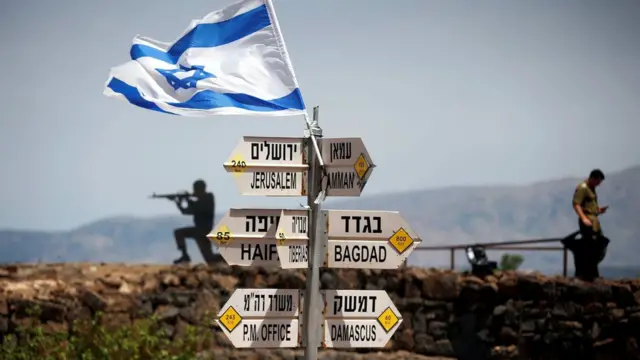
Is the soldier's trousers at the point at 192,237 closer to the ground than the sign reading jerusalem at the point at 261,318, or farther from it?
farther from it

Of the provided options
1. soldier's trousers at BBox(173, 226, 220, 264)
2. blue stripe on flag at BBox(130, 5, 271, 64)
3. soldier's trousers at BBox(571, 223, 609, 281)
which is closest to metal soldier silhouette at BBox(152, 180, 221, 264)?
soldier's trousers at BBox(173, 226, 220, 264)

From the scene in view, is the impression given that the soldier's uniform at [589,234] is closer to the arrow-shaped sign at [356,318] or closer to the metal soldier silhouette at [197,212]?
the metal soldier silhouette at [197,212]

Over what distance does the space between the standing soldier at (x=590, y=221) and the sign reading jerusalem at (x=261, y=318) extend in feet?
26.5

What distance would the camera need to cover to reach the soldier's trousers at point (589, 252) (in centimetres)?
1856

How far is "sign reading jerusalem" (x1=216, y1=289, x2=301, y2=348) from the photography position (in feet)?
35.9

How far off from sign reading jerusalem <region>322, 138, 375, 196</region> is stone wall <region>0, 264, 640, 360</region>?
27.2 feet

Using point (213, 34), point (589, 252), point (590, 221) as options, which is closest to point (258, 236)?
point (213, 34)

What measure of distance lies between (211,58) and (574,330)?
28.8 feet

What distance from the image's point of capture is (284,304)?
1104 centimetres

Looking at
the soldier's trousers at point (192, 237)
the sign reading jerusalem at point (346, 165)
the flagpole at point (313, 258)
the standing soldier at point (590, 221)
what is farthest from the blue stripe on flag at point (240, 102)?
the soldier's trousers at point (192, 237)

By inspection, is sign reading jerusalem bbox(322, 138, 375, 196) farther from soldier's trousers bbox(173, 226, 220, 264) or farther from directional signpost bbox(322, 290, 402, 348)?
soldier's trousers bbox(173, 226, 220, 264)

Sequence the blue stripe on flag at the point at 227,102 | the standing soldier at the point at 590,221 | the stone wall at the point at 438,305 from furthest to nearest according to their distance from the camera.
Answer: the stone wall at the point at 438,305, the standing soldier at the point at 590,221, the blue stripe on flag at the point at 227,102

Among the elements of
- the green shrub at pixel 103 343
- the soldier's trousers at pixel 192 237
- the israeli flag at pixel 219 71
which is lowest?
the green shrub at pixel 103 343

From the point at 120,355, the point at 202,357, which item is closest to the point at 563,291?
the point at 202,357
